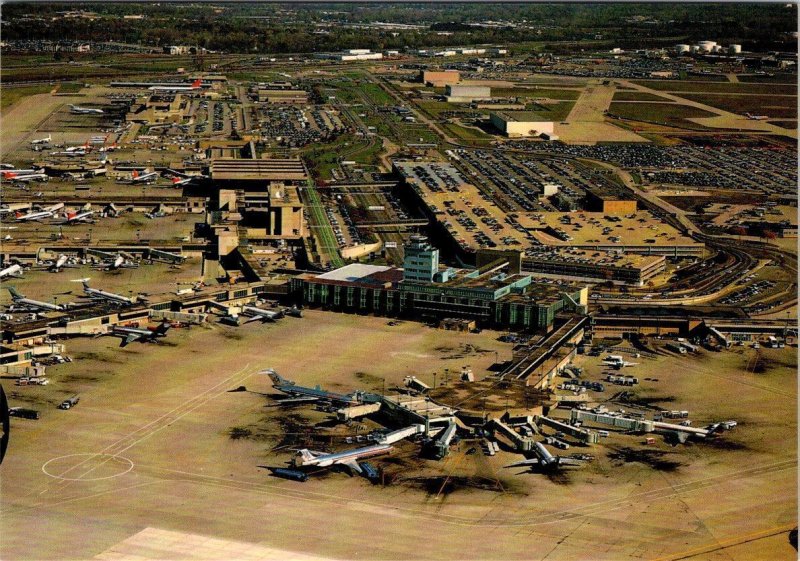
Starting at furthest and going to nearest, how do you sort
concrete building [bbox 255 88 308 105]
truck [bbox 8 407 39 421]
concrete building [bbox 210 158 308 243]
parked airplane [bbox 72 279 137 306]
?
concrete building [bbox 255 88 308 105]
concrete building [bbox 210 158 308 243]
parked airplane [bbox 72 279 137 306]
truck [bbox 8 407 39 421]

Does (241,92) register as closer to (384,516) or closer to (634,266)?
(634,266)

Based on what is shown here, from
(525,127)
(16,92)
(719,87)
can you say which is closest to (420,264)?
(525,127)

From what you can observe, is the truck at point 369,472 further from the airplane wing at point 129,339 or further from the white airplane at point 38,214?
the white airplane at point 38,214

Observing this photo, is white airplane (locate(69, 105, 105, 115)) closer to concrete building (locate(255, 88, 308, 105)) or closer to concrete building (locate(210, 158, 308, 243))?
concrete building (locate(255, 88, 308, 105))

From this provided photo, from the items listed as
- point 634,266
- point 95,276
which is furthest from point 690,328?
point 95,276

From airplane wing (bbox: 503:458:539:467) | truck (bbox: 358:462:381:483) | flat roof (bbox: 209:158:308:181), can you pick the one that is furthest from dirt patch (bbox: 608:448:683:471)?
flat roof (bbox: 209:158:308:181)
